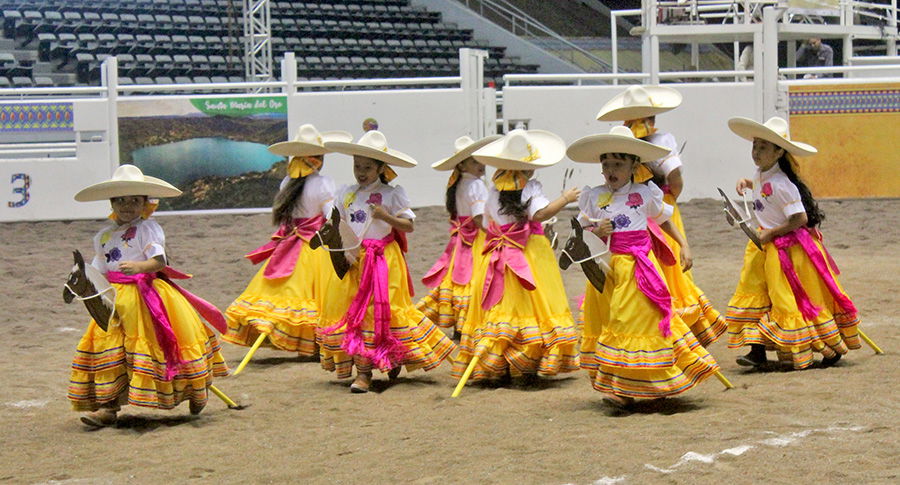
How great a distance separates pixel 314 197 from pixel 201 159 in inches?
301

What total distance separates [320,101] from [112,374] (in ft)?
32.5

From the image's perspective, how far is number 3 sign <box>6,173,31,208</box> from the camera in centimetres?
1592

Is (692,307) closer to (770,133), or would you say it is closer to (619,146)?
(770,133)

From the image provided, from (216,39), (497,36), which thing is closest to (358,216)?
(216,39)

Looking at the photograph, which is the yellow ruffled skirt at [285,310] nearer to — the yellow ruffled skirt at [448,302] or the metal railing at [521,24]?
the yellow ruffled skirt at [448,302]

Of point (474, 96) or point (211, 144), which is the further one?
point (474, 96)

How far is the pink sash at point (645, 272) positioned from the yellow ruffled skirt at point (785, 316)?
1.27 m

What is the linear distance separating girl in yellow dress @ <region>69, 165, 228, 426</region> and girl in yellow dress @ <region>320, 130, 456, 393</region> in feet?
3.72

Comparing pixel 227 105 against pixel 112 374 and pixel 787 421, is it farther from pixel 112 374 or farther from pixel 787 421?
pixel 787 421

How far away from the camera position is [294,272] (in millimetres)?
8938

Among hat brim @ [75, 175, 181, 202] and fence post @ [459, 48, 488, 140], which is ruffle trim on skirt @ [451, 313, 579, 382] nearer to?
hat brim @ [75, 175, 181, 202]

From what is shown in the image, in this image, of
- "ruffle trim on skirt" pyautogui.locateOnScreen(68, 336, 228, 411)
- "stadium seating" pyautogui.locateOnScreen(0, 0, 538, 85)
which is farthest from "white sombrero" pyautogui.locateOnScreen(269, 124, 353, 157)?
"stadium seating" pyautogui.locateOnScreen(0, 0, 538, 85)

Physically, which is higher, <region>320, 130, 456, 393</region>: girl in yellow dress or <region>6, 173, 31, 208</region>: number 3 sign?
<region>6, 173, 31, 208</region>: number 3 sign

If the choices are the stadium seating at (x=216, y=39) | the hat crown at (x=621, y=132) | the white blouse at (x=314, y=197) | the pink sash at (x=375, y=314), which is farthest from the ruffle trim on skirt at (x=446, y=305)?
the stadium seating at (x=216, y=39)
